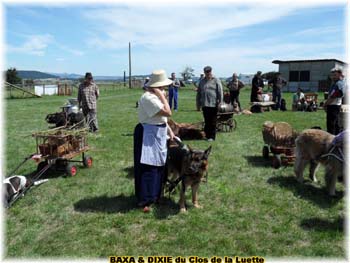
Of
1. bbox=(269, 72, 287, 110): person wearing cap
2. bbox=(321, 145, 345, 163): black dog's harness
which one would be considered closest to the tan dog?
bbox=(321, 145, 345, 163): black dog's harness

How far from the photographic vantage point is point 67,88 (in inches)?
1505

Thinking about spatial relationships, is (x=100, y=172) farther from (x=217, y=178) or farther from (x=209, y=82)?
(x=209, y=82)

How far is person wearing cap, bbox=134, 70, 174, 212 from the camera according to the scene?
5129mm

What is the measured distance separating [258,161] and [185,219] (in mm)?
3768

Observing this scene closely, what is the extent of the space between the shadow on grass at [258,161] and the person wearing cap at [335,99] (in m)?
1.90

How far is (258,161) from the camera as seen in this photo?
8.35 m

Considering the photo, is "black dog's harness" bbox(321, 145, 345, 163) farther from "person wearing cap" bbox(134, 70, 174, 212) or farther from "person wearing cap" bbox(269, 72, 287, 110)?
"person wearing cap" bbox(269, 72, 287, 110)

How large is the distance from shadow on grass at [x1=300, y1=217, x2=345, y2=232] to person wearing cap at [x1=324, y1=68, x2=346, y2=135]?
12.1 ft

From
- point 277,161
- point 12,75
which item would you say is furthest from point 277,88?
point 12,75

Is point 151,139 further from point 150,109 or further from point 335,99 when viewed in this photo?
point 335,99

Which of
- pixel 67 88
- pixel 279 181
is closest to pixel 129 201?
pixel 279 181

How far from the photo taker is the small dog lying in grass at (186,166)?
4961 mm

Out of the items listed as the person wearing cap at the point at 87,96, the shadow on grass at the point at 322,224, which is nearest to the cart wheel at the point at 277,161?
the shadow on grass at the point at 322,224

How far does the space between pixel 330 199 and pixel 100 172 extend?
15.1 ft
